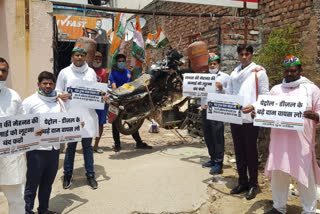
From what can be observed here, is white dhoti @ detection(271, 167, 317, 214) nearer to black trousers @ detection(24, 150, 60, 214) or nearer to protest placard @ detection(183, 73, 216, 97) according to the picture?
protest placard @ detection(183, 73, 216, 97)

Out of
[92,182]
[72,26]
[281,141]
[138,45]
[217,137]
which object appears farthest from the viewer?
[72,26]

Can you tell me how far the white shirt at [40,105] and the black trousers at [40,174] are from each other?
9cm

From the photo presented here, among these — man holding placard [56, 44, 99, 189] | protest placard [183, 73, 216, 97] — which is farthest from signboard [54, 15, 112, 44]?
man holding placard [56, 44, 99, 189]

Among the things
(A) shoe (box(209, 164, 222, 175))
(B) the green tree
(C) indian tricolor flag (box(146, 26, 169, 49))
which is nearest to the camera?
(A) shoe (box(209, 164, 222, 175))

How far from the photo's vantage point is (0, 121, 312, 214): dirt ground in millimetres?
3270

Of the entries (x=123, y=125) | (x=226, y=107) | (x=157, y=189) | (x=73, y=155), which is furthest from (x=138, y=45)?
(x=157, y=189)

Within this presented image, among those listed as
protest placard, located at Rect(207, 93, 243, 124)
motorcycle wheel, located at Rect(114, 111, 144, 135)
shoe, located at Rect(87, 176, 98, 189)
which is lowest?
shoe, located at Rect(87, 176, 98, 189)

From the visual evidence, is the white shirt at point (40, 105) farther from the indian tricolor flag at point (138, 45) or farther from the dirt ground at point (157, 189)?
the indian tricolor flag at point (138, 45)

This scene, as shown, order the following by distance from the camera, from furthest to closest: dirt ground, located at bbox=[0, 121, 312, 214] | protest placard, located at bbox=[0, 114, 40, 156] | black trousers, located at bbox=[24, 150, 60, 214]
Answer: dirt ground, located at bbox=[0, 121, 312, 214] < black trousers, located at bbox=[24, 150, 60, 214] < protest placard, located at bbox=[0, 114, 40, 156]

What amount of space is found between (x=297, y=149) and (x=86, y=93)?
258cm

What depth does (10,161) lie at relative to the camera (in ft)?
8.22

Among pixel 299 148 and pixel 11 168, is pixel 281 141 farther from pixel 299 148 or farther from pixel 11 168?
pixel 11 168

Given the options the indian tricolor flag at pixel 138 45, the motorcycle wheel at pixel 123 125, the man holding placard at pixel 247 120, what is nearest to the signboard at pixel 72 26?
the indian tricolor flag at pixel 138 45

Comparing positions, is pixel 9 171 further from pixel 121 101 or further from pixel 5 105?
pixel 121 101
